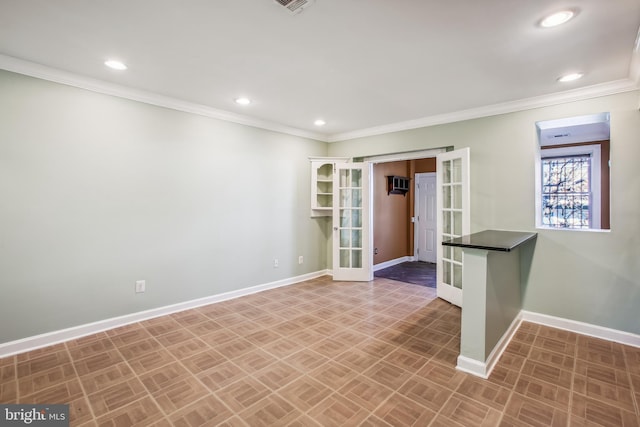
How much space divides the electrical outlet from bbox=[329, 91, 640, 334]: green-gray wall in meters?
3.99

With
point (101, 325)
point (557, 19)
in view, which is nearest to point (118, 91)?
point (101, 325)

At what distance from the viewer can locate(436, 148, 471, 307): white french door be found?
3.61 metres

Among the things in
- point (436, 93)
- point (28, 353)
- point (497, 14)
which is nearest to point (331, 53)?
point (497, 14)

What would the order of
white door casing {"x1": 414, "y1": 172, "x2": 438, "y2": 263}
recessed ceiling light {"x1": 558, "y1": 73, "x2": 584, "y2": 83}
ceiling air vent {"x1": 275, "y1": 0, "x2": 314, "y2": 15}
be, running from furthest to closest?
white door casing {"x1": 414, "y1": 172, "x2": 438, "y2": 263}, recessed ceiling light {"x1": 558, "y1": 73, "x2": 584, "y2": 83}, ceiling air vent {"x1": 275, "y1": 0, "x2": 314, "y2": 15}

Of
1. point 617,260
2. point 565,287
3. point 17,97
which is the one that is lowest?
point 565,287

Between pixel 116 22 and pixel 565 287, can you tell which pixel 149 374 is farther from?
pixel 565 287

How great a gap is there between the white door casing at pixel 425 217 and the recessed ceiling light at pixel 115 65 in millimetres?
5739

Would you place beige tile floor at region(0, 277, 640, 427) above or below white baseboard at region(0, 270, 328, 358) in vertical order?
below

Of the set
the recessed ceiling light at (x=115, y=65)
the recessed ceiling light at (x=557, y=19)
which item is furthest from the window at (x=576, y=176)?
the recessed ceiling light at (x=115, y=65)

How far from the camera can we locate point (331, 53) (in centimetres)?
232

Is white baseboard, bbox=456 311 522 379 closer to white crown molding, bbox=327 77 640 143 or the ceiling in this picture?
the ceiling

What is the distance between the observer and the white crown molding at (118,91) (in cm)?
250

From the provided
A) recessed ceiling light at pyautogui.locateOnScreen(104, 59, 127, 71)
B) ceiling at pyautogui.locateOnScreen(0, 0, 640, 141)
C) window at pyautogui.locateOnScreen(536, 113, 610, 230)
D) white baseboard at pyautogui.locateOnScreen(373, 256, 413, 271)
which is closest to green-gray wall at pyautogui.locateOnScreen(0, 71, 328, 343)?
ceiling at pyautogui.locateOnScreen(0, 0, 640, 141)

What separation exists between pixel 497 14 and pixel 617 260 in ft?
8.77
